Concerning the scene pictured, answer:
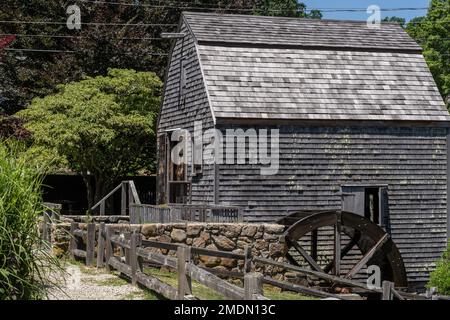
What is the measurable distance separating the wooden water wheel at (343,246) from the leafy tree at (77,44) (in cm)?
1346

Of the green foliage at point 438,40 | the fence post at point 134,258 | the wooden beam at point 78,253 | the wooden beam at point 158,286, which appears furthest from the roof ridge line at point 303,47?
the green foliage at point 438,40

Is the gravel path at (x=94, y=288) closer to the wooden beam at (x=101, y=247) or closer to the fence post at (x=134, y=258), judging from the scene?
the fence post at (x=134, y=258)

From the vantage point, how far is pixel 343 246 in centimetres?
2320

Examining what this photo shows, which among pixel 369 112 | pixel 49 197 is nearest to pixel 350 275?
pixel 369 112

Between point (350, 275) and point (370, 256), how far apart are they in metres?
0.75

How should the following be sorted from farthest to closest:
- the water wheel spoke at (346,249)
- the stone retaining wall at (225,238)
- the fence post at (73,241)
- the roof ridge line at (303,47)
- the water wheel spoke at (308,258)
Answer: the roof ridge line at (303,47)
the water wheel spoke at (346,249)
the water wheel spoke at (308,258)
the stone retaining wall at (225,238)
the fence post at (73,241)

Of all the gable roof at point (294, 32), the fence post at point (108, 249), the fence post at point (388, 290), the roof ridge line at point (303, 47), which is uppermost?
the gable roof at point (294, 32)

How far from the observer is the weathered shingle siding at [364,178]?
2250 cm

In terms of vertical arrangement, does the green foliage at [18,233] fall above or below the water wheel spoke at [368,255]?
above

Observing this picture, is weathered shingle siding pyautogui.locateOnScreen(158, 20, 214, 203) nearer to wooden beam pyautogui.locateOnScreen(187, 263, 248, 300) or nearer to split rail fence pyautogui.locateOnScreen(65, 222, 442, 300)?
split rail fence pyautogui.locateOnScreen(65, 222, 442, 300)

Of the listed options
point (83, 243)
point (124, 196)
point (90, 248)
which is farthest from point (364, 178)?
point (90, 248)

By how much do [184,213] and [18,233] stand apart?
40.6 ft

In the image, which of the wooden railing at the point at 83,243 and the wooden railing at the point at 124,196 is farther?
the wooden railing at the point at 124,196

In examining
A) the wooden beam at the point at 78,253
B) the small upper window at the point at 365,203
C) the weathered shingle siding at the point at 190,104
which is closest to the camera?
the wooden beam at the point at 78,253
